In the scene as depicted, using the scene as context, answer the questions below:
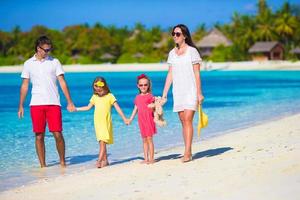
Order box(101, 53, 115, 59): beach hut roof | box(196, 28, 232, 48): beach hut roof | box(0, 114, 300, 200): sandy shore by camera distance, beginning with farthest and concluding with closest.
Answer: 1. box(101, 53, 115, 59): beach hut roof
2. box(196, 28, 232, 48): beach hut roof
3. box(0, 114, 300, 200): sandy shore

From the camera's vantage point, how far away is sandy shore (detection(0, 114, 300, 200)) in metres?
4.75

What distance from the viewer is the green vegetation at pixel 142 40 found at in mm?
66875

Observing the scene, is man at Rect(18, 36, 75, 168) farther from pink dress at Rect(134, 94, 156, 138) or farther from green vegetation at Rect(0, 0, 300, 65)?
green vegetation at Rect(0, 0, 300, 65)

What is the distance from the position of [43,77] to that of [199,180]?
2.70 meters

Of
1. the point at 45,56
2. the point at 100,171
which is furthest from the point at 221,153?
the point at 45,56

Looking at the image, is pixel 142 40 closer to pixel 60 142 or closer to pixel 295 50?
pixel 295 50

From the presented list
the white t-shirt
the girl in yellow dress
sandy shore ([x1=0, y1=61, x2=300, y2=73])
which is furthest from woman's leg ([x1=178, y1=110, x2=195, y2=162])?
sandy shore ([x1=0, y1=61, x2=300, y2=73])

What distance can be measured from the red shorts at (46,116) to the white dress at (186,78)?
157 centimetres

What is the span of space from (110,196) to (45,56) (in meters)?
2.67

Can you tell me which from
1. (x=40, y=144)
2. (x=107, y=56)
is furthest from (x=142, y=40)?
(x=40, y=144)

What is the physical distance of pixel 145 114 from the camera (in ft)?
22.7

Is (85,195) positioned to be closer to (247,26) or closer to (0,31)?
(247,26)

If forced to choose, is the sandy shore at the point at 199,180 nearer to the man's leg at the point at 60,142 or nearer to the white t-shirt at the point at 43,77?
the man's leg at the point at 60,142

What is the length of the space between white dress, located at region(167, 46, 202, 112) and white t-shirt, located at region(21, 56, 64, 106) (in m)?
1.49
